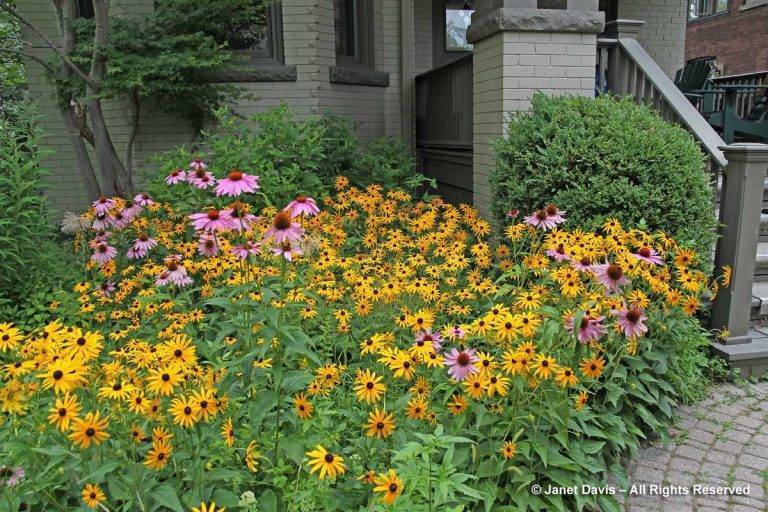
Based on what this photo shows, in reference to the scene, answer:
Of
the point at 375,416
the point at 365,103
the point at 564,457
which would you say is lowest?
the point at 564,457

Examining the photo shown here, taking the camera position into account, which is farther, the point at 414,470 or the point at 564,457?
the point at 564,457

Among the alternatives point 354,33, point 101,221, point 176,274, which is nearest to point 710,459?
point 176,274

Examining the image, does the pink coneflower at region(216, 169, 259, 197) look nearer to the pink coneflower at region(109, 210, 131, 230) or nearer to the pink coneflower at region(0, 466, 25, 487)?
the pink coneflower at region(0, 466, 25, 487)

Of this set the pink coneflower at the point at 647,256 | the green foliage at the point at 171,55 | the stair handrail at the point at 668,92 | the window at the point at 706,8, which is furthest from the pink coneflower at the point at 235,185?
the window at the point at 706,8

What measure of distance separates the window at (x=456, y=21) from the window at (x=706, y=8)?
41.6 ft

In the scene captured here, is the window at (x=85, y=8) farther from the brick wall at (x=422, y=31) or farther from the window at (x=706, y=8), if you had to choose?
the window at (x=706, y=8)

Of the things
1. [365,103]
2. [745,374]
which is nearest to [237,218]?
[745,374]

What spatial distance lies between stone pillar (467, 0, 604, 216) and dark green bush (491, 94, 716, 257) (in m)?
0.72

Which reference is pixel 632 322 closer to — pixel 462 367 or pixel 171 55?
pixel 462 367

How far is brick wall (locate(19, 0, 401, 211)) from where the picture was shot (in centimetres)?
736

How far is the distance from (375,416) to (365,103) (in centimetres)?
685

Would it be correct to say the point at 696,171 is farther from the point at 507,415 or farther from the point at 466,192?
the point at 466,192

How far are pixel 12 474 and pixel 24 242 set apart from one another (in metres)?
2.87

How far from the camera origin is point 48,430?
1.89 meters
